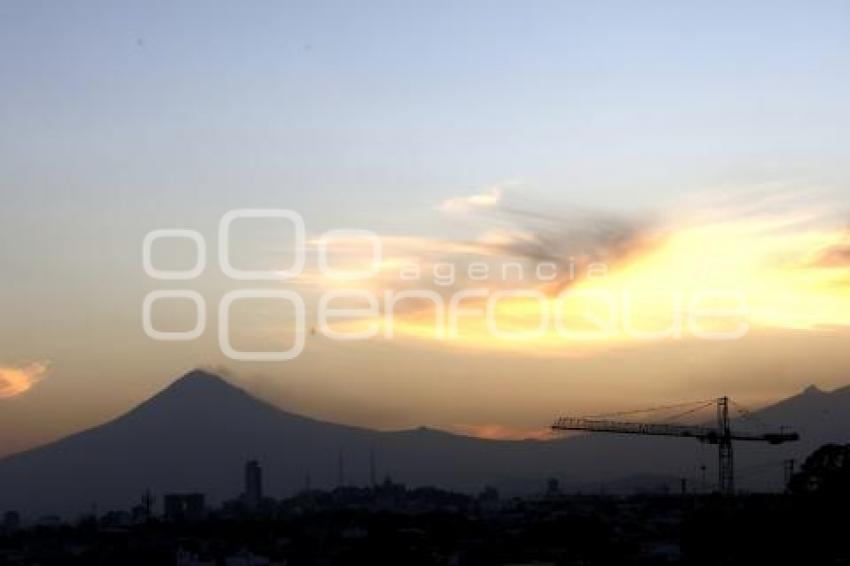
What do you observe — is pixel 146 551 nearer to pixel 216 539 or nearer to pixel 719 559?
pixel 216 539

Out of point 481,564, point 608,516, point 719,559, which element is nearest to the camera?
point 719,559

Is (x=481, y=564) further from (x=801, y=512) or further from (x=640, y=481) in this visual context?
(x=640, y=481)

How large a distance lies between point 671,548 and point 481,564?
7.53 meters

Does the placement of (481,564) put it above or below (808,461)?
below

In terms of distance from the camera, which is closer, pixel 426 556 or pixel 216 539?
pixel 426 556

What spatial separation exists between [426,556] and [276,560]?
924cm

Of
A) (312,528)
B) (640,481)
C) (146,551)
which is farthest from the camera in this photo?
(640,481)

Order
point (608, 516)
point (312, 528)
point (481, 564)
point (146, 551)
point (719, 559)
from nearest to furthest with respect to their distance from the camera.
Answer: point (719, 559) → point (481, 564) → point (146, 551) → point (312, 528) → point (608, 516)

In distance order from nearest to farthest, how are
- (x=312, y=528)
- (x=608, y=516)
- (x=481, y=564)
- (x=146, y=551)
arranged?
(x=481, y=564), (x=146, y=551), (x=312, y=528), (x=608, y=516)

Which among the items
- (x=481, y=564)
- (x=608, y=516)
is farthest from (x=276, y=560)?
(x=608, y=516)

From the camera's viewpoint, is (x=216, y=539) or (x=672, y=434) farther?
(x=672, y=434)

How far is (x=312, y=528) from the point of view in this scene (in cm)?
6406

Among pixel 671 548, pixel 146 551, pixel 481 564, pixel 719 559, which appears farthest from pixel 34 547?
pixel 719 559

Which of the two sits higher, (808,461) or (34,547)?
(808,461)
